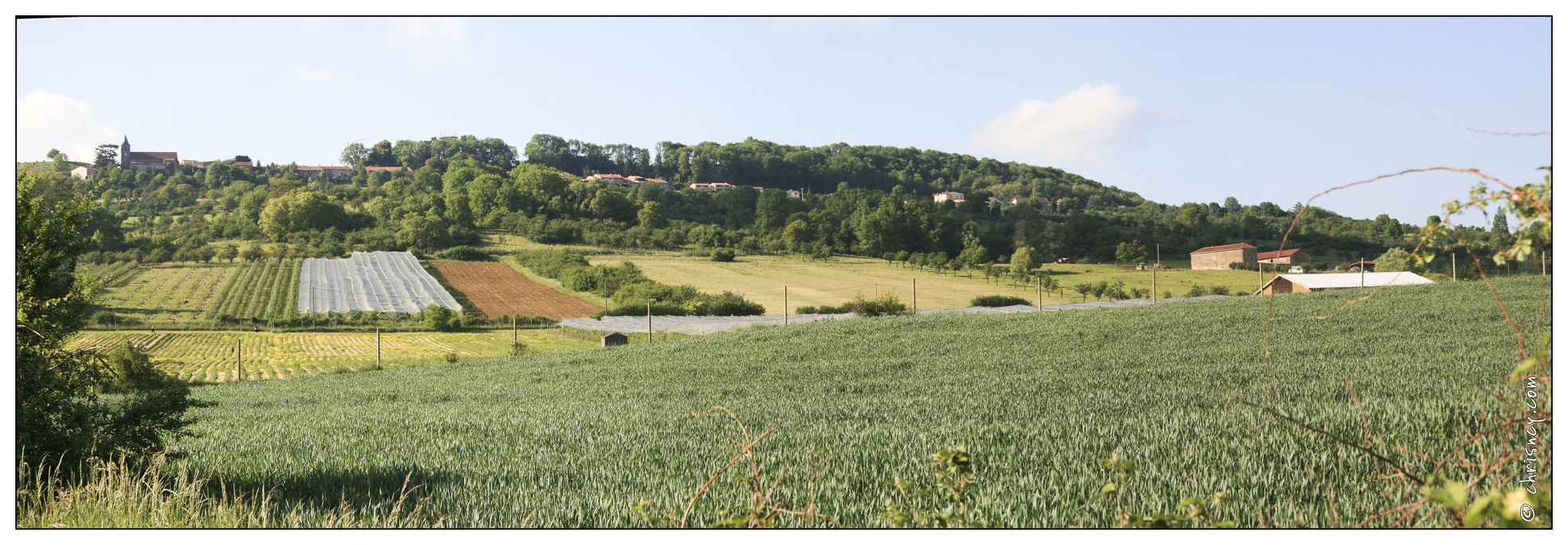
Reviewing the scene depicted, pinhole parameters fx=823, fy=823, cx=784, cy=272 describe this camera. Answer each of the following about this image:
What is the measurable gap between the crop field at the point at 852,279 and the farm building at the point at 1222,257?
3.06ft

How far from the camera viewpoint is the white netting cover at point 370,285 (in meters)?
53.1

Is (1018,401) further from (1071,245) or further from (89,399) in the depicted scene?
(1071,245)

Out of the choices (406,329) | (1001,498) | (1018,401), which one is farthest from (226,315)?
(1001,498)

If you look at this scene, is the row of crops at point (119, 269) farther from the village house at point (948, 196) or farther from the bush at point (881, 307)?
the village house at point (948, 196)

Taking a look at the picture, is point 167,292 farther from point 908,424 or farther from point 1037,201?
point 1037,201

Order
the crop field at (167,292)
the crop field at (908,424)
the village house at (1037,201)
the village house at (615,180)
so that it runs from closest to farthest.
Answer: the crop field at (908,424), the crop field at (167,292), the village house at (1037,201), the village house at (615,180)

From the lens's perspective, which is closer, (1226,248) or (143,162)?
(1226,248)

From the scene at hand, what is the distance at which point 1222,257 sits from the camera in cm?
5469

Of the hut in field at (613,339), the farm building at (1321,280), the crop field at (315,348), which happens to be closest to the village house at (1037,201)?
the farm building at (1321,280)

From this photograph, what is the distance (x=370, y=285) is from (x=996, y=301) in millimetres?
45556

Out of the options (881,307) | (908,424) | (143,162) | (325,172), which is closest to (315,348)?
(881,307)

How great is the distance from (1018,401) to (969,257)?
6120 cm

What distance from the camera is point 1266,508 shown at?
14.0 feet

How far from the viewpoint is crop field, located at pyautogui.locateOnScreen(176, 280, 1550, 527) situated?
190 inches
